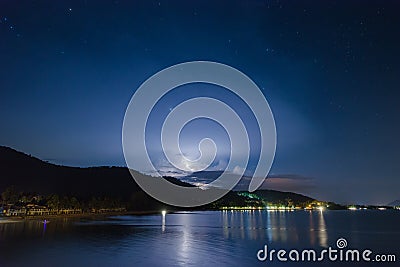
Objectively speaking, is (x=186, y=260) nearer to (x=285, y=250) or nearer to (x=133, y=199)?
(x=285, y=250)

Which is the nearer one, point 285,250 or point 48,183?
point 285,250

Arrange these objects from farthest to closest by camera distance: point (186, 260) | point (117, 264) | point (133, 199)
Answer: point (133, 199)
point (186, 260)
point (117, 264)

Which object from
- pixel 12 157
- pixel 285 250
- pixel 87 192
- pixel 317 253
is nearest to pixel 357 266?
pixel 317 253

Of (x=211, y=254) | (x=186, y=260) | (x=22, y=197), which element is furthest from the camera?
(x=22, y=197)

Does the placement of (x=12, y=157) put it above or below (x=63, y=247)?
above

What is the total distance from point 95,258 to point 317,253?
54.9 ft

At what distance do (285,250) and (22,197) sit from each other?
A: 9607cm

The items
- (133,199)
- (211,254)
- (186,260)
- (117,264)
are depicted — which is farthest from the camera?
(133,199)

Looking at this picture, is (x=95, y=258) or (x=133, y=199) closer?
(x=95, y=258)

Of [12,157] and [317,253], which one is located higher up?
[12,157]

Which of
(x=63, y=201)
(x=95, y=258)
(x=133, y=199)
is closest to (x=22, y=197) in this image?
(x=63, y=201)

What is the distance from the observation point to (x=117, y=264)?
2223 cm

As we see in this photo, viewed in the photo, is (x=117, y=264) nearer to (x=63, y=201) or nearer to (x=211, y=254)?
(x=211, y=254)

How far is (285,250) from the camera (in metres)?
30.5
